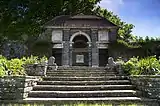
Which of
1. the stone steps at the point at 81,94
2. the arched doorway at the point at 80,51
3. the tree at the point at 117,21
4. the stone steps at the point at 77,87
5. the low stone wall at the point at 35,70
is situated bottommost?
the stone steps at the point at 81,94

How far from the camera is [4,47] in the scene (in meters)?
26.9

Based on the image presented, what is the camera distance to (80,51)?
27.9 m

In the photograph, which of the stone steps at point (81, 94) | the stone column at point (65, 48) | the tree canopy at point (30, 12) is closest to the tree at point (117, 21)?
the tree canopy at point (30, 12)

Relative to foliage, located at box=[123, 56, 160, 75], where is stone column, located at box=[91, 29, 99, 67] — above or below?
above

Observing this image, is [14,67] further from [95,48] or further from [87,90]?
[95,48]

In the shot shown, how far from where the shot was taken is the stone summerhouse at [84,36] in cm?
2639

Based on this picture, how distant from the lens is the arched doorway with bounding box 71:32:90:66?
88.0 ft

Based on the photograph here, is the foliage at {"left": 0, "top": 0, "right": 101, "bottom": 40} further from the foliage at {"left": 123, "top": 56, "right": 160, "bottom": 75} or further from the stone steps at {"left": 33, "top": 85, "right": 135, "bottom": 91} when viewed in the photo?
the stone steps at {"left": 33, "top": 85, "right": 135, "bottom": 91}

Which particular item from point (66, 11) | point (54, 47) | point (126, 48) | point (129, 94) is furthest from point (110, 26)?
point (129, 94)

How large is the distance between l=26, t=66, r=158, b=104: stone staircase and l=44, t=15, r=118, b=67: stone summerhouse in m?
15.1

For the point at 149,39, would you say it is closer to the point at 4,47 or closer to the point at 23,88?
the point at 4,47

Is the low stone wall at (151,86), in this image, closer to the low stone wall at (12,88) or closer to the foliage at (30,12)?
the low stone wall at (12,88)

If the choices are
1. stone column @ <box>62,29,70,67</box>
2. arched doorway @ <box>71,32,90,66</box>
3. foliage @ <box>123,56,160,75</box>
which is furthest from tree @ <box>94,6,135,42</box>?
foliage @ <box>123,56,160,75</box>

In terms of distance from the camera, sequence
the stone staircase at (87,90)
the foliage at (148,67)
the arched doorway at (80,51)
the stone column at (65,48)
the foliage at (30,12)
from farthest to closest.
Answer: the foliage at (30,12) < the arched doorway at (80,51) < the stone column at (65,48) < the foliage at (148,67) < the stone staircase at (87,90)
